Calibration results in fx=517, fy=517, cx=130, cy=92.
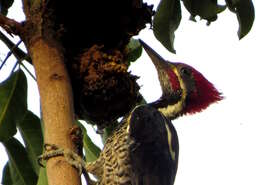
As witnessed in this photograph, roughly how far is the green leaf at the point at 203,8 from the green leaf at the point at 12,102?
4.07 ft

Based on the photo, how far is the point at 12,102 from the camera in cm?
318

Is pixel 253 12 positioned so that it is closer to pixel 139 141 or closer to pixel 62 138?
pixel 139 141

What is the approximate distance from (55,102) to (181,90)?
2185mm

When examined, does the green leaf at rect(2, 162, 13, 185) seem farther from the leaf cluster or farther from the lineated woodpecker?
the leaf cluster

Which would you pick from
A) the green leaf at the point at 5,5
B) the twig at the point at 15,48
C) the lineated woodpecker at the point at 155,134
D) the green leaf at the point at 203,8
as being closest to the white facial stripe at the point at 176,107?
the lineated woodpecker at the point at 155,134

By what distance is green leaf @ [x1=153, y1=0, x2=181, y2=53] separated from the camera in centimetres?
359

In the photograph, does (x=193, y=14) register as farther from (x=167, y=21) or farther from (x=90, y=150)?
(x=90, y=150)

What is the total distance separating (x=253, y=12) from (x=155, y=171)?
129 centimetres

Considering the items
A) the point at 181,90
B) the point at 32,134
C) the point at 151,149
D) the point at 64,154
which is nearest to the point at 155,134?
the point at 151,149

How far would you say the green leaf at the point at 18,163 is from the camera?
3486mm

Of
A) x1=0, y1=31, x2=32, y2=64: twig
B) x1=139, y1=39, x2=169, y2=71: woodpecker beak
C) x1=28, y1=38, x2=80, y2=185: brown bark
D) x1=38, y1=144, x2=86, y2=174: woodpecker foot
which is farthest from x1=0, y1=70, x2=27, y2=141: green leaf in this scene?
x1=139, y1=39, x2=169, y2=71: woodpecker beak

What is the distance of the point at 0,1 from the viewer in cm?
340

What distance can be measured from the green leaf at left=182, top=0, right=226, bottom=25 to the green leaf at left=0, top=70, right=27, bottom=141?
4.07 ft

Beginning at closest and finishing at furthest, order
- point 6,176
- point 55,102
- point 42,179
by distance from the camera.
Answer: point 55,102
point 42,179
point 6,176
